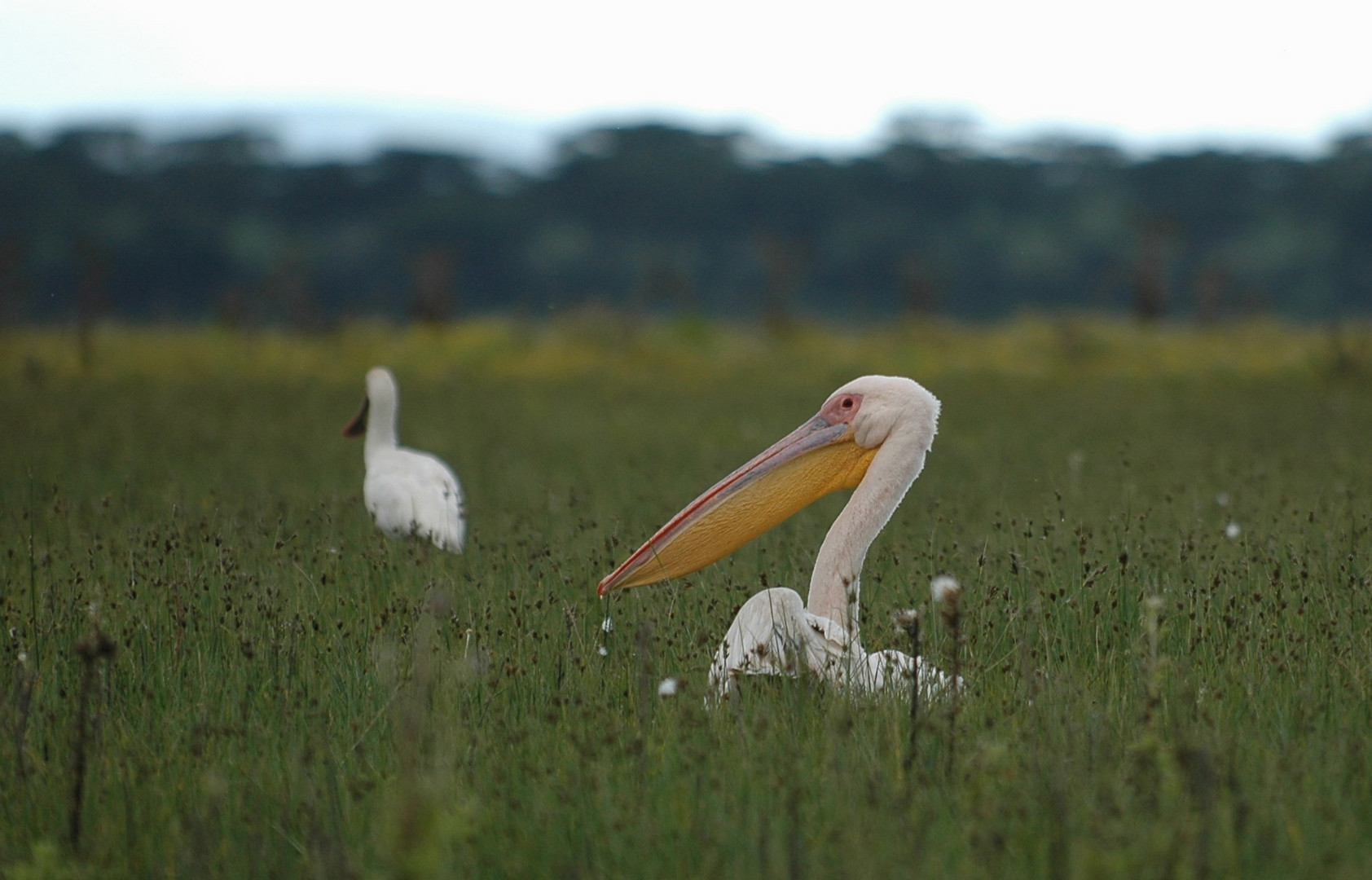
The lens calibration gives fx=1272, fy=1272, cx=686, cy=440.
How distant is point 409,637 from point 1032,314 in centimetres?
2946

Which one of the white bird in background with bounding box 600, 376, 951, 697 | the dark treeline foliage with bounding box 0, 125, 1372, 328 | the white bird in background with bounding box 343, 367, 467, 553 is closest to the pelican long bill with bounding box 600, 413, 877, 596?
the white bird in background with bounding box 600, 376, 951, 697

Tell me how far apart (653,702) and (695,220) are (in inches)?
2373

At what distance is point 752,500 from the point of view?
16.1 ft

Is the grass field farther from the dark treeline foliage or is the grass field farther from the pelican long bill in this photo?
the dark treeline foliage

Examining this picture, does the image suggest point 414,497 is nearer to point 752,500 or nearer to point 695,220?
point 752,500

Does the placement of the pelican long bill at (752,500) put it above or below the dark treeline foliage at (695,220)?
below

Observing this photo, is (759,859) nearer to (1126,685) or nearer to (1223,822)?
(1223,822)

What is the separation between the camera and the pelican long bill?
4.83 m

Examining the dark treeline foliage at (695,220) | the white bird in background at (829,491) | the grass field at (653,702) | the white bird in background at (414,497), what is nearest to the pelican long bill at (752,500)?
the white bird in background at (829,491)

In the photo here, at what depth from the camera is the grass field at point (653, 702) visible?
3227 millimetres

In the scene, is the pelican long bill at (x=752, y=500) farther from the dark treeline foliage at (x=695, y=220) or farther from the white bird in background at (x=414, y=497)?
the dark treeline foliage at (x=695, y=220)

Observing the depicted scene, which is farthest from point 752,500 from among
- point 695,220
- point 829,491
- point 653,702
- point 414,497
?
point 695,220

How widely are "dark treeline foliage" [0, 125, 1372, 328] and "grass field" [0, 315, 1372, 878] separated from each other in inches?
1774

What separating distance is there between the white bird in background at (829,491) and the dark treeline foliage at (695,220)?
46947 millimetres
